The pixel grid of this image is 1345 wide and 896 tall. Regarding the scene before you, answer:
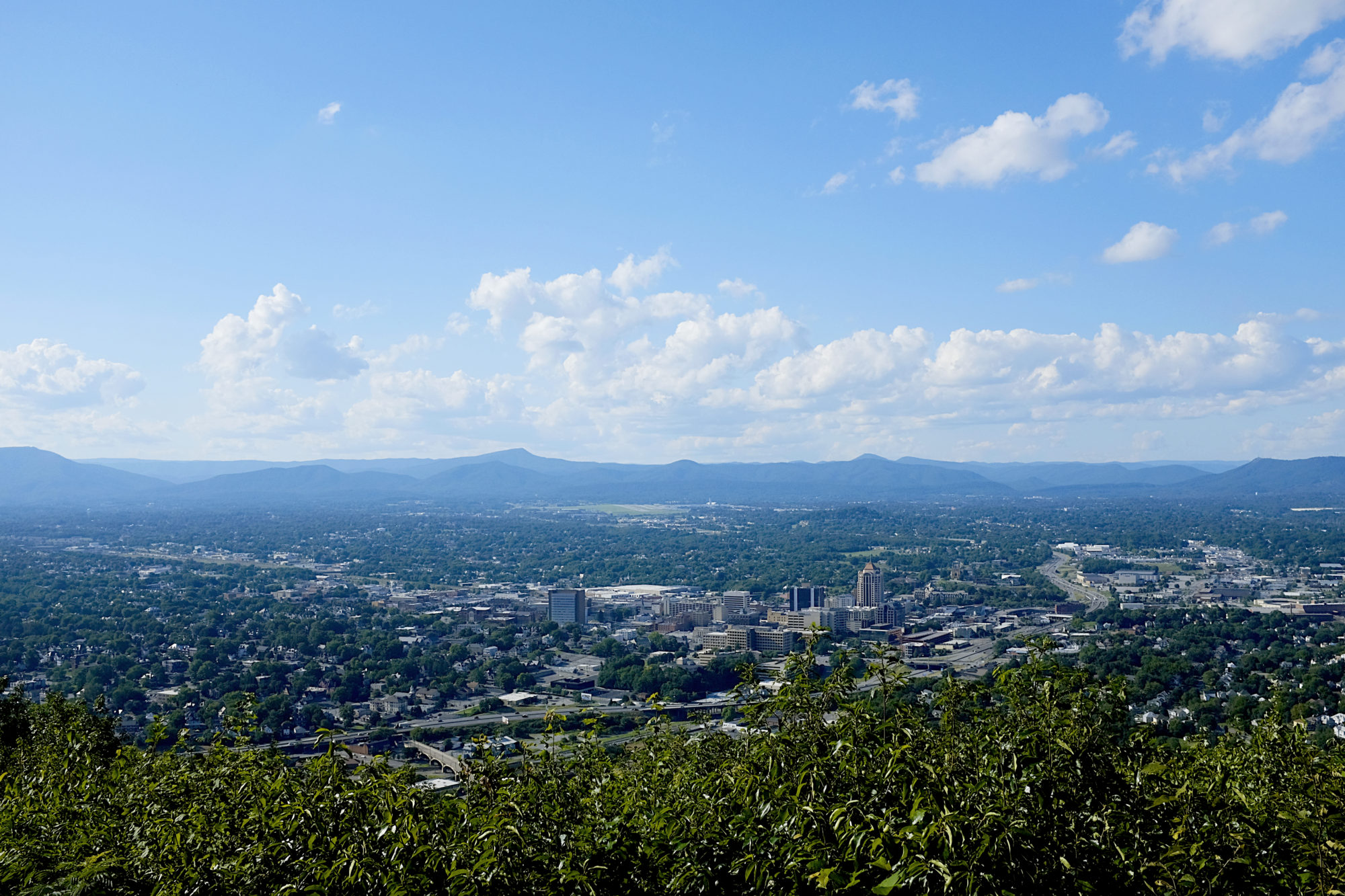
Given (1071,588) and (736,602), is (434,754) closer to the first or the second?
(736,602)

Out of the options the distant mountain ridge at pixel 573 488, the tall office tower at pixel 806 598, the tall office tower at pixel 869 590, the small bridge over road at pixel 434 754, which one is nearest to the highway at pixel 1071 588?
the tall office tower at pixel 869 590

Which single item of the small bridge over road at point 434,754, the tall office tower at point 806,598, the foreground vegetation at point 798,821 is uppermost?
the foreground vegetation at point 798,821

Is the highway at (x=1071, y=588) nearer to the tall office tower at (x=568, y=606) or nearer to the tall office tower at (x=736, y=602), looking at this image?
the tall office tower at (x=736, y=602)

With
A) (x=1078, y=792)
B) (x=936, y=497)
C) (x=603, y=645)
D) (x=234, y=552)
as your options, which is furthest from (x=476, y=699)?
(x=936, y=497)

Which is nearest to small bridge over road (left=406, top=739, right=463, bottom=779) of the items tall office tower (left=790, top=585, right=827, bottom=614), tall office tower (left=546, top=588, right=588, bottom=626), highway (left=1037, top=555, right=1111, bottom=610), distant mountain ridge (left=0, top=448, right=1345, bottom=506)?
tall office tower (left=546, top=588, right=588, bottom=626)

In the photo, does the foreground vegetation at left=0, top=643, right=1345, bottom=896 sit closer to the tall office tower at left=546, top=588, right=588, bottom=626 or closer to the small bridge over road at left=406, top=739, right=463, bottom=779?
the small bridge over road at left=406, top=739, right=463, bottom=779

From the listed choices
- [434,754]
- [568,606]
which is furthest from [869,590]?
[434,754]
